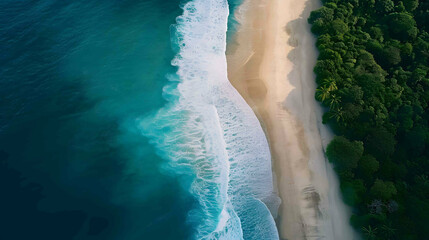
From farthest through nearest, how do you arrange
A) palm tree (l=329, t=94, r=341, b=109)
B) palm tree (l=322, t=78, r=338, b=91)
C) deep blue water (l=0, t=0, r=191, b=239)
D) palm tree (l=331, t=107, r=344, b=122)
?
1. palm tree (l=322, t=78, r=338, b=91)
2. palm tree (l=329, t=94, r=341, b=109)
3. palm tree (l=331, t=107, r=344, b=122)
4. deep blue water (l=0, t=0, r=191, b=239)

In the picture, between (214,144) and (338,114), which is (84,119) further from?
(338,114)

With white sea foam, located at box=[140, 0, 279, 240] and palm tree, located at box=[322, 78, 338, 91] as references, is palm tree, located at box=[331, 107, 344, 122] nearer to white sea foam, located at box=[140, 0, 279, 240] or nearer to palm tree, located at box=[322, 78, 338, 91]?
palm tree, located at box=[322, 78, 338, 91]

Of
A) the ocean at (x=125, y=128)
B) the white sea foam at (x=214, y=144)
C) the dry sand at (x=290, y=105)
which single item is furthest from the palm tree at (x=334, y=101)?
the ocean at (x=125, y=128)

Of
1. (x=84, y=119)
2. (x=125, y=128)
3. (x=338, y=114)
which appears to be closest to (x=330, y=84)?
(x=338, y=114)

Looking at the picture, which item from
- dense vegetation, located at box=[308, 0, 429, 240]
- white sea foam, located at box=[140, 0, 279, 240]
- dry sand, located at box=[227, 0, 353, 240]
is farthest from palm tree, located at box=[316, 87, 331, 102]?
white sea foam, located at box=[140, 0, 279, 240]

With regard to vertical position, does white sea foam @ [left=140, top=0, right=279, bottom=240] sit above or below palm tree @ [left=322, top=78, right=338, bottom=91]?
below

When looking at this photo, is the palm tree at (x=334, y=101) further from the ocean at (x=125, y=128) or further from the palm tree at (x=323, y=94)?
the ocean at (x=125, y=128)

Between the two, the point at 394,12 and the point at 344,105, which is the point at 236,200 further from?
the point at 394,12
